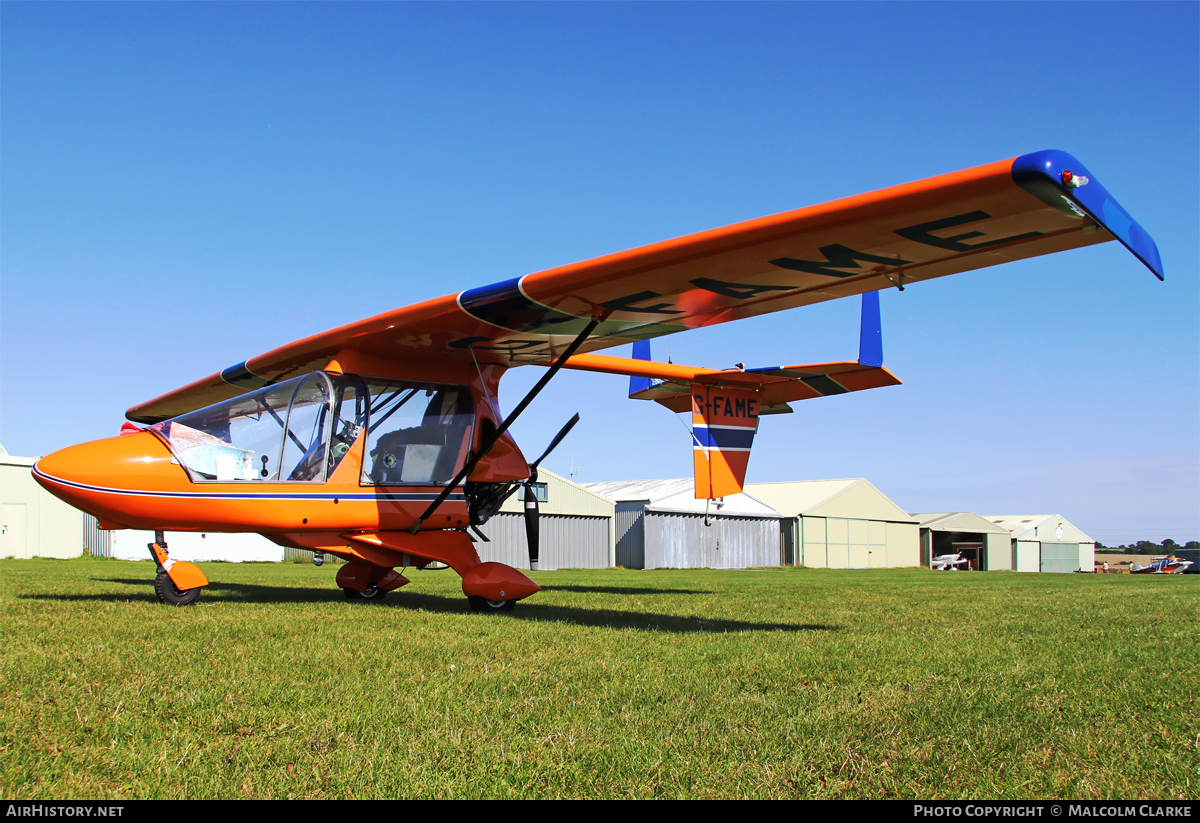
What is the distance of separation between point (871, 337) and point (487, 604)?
7576mm

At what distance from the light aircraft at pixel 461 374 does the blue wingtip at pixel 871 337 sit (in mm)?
5561

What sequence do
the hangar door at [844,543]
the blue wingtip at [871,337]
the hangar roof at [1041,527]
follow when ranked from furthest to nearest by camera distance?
the hangar roof at [1041,527] < the hangar door at [844,543] < the blue wingtip at [871,337]

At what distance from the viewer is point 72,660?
4.45m

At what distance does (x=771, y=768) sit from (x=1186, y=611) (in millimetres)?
10477

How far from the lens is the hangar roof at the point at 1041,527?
211 feet

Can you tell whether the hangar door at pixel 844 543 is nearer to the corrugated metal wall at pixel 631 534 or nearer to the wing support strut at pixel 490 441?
the corrugated metal wall at pixel 631 534

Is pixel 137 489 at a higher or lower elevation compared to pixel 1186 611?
higher

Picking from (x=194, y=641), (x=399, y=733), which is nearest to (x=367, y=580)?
(x=194, y=641)

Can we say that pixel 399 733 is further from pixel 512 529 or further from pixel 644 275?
pixel 512 529

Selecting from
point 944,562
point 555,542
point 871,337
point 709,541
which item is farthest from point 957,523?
point 871,337

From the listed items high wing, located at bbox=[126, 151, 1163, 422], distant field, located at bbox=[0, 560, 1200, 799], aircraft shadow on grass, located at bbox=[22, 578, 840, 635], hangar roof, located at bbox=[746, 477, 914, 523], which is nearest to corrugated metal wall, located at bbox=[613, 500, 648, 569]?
hangar roof, located at bbox=[746, 477, 914, 523]

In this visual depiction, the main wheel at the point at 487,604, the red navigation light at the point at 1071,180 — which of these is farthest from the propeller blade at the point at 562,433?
the red navigation light at the point at 1071,180

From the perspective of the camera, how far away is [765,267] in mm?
6227

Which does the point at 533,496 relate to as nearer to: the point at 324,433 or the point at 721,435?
the point at 324,433
